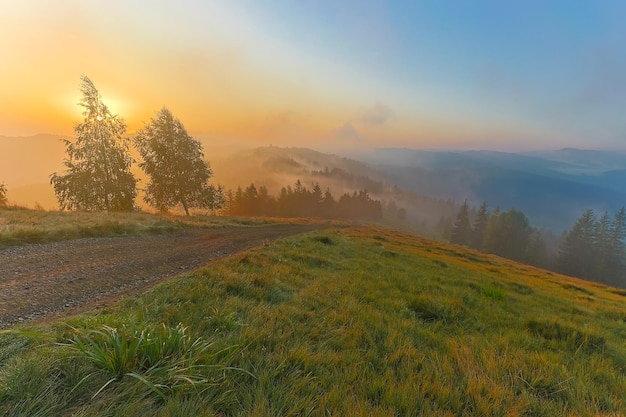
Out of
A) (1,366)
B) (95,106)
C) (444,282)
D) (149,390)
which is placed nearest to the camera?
(149,390)

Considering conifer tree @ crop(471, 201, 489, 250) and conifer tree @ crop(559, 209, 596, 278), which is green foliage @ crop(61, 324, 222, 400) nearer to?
conifer tree @ crop(559, 209, 596, 278)

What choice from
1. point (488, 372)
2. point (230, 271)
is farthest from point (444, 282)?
point (230, 271)

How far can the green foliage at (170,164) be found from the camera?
33.2 meters

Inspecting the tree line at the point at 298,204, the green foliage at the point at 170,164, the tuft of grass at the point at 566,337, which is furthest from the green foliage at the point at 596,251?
the green foliage at the point at 170,164

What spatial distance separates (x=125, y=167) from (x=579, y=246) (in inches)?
3952

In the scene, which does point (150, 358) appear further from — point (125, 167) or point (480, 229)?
point (480, 229)

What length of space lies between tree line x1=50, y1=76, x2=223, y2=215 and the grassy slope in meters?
30.2

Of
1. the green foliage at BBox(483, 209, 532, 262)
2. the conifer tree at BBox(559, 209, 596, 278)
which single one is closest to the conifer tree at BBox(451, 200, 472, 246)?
the green foliage at BBox(483, 209, 532, 262)

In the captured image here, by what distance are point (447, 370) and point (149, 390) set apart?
353 centimetres

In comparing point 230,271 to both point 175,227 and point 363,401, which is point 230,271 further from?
point 175,227

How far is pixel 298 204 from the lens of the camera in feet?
379

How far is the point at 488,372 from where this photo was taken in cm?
360

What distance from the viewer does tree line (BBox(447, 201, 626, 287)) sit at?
66.2m

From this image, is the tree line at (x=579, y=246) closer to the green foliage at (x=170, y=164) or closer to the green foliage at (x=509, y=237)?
the green foliage at (x=509, y=237)
